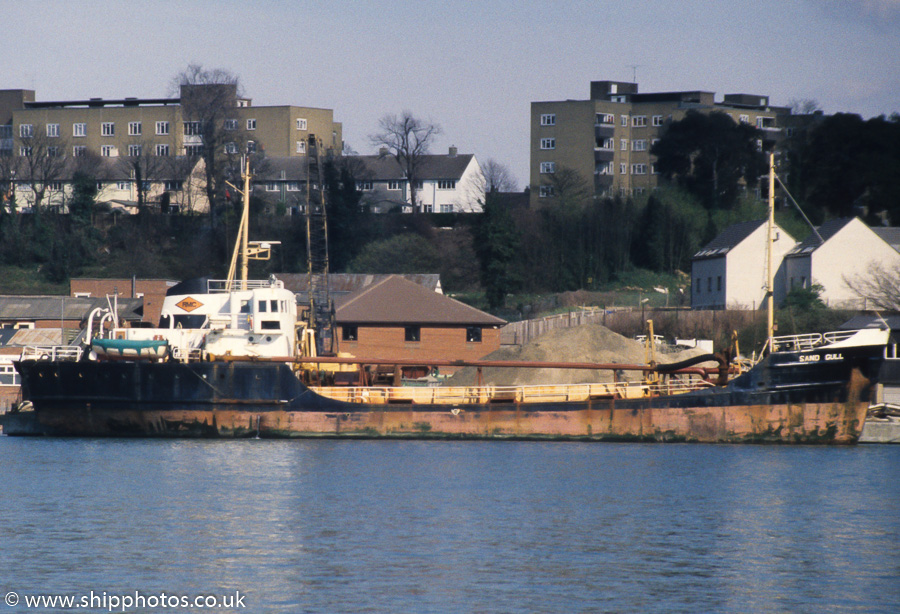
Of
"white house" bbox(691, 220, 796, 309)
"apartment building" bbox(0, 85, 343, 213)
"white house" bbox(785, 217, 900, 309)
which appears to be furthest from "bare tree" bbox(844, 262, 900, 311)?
"apartment building" bbox(0, 85, 343, 213)

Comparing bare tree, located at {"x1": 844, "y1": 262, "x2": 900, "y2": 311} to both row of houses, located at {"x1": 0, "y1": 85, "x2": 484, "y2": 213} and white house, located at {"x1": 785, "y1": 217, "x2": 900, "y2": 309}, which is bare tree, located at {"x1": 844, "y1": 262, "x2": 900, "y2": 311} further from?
row of houses, located at {"x1": 0, "y1": 85, "x2": 484, "y2": 213}

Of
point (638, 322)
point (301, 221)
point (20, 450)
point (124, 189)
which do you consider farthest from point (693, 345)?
point (124, 189)

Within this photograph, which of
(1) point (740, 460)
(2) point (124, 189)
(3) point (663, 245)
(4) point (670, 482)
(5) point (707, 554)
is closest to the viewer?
(5) point (707, 554)

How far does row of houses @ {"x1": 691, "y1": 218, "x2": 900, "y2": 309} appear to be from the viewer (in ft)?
194

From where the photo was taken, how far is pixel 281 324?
3531cm

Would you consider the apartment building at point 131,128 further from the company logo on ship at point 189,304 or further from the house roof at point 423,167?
the company logo on ship at point 189,304

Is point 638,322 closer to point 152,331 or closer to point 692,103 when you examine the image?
point 152,331

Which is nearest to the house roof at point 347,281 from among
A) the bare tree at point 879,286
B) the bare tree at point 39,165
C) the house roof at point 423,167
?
the bare tree at point 879,286

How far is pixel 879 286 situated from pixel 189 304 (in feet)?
119

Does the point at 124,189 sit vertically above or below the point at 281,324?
above

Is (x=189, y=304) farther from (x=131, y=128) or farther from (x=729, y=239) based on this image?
(x=131, y=128)

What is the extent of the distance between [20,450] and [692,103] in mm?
73387

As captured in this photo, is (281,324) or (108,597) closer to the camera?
(108,597)

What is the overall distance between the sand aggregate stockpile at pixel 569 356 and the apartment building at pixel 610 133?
42.5m
